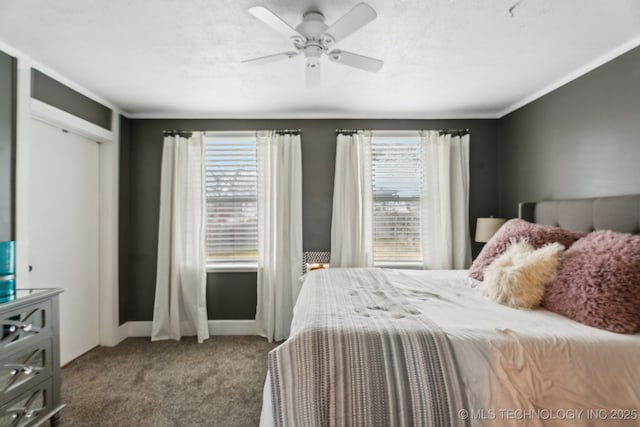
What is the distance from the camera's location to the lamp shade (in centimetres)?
274

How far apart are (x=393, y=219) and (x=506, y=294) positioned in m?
1.72

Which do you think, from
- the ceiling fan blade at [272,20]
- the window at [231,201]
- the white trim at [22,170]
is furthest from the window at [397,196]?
the white trim at [22,170]

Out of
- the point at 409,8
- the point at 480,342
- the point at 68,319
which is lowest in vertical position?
the point at 68,319

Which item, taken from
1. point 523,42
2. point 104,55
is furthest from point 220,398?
point 523,42

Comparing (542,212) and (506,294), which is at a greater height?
(542,212)

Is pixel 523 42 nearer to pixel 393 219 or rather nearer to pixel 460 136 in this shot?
pixel 460 136

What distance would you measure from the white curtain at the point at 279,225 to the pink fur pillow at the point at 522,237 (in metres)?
1.75

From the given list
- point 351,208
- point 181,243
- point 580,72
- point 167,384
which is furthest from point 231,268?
point 580,72

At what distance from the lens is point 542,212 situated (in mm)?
2408

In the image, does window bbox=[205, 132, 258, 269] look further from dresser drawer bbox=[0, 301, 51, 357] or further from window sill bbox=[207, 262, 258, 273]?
dresser drawer bbox=[0, 301, 51, 357]

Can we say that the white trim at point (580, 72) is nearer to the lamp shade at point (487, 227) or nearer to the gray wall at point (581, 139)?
the gray wall at point (581, 139)

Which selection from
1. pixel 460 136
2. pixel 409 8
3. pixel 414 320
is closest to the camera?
pixel 414 320

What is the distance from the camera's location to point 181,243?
3064mm

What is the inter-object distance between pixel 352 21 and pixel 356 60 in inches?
13.3
